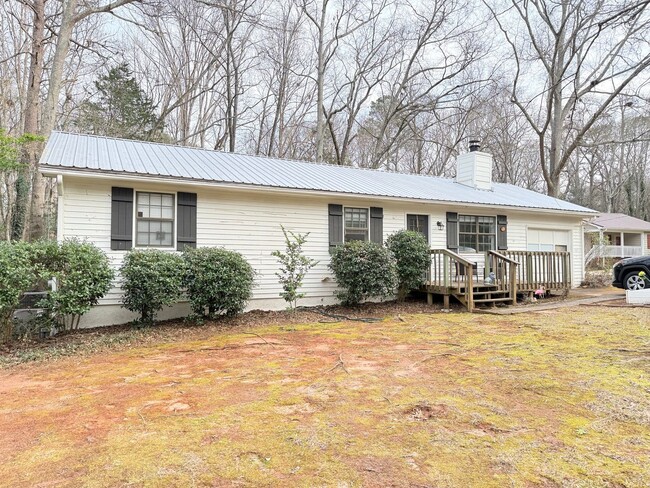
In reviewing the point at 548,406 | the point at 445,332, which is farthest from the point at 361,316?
the point at 548,406

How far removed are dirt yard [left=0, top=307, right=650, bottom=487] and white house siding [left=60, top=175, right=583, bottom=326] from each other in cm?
237

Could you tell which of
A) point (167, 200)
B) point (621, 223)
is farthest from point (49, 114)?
point (621, 223)

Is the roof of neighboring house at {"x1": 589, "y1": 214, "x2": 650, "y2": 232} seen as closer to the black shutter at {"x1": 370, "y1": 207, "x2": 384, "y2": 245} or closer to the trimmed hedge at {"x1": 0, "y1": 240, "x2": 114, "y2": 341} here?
the black shutter at {"x1": 370, "y1": 207, "x2": 384, "y2": 245}

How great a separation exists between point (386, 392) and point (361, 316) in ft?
15.1

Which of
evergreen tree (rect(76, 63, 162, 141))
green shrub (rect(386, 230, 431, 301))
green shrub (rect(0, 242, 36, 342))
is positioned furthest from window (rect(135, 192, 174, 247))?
evergreen tree (rect(76, 63, 162, 141))

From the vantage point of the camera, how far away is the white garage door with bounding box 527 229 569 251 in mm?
12328

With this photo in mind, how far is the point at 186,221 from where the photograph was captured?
25.2 ft

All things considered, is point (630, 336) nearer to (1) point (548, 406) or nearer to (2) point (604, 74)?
(1) point (548, 406)

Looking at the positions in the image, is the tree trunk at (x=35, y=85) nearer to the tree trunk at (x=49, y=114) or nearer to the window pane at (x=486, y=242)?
the tree trunk at (x=49, y=114)

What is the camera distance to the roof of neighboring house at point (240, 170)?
284 inches

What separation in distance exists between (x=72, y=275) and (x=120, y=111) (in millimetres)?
15020

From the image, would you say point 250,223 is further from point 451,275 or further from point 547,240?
point 547,240

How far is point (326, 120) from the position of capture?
20859 millimetres

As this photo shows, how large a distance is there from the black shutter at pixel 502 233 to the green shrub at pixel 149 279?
892 centimetres
